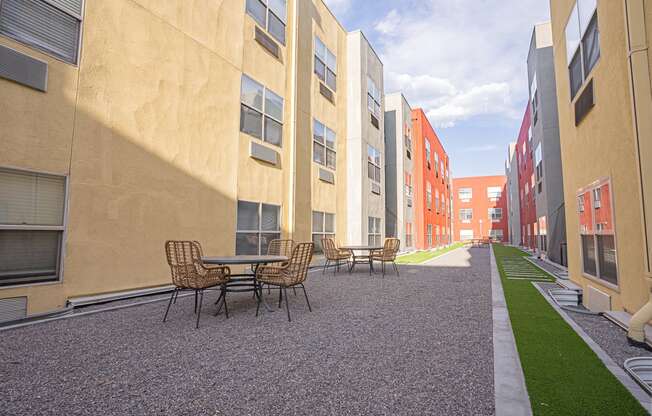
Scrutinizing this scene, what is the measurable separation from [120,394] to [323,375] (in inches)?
55.2

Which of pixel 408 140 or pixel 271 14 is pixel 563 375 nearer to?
pixel 271 14

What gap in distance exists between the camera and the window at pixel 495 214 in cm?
4647

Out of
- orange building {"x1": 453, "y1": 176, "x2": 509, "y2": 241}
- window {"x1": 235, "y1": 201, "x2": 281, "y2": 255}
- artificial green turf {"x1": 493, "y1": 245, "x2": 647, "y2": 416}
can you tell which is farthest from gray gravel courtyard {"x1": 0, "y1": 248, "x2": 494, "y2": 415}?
orange building {"x1": 453, "y1": 176, "x2": 509, "y2": 241}

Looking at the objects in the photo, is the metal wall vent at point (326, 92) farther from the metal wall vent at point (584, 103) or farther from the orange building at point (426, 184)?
the orange building at point (426, 184)

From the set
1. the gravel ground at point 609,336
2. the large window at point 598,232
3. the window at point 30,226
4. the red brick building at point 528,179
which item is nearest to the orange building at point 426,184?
the red brick building at point 528,179

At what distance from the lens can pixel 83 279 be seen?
468 cm

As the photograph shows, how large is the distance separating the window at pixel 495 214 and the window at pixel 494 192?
1.92 meters

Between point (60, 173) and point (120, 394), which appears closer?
point (120, 394)

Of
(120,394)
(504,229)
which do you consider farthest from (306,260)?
(504,229)

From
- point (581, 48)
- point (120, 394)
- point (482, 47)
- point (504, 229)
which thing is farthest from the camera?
point (504, 229)

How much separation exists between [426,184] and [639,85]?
2201 cm

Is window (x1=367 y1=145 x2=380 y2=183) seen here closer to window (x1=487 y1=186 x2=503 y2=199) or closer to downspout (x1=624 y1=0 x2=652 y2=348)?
downspout (x1=624 y1=0 x2=652 y2=348)

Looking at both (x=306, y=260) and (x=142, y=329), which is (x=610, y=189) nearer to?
(x=306, y=260)

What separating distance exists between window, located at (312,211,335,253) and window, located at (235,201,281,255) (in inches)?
83.4
